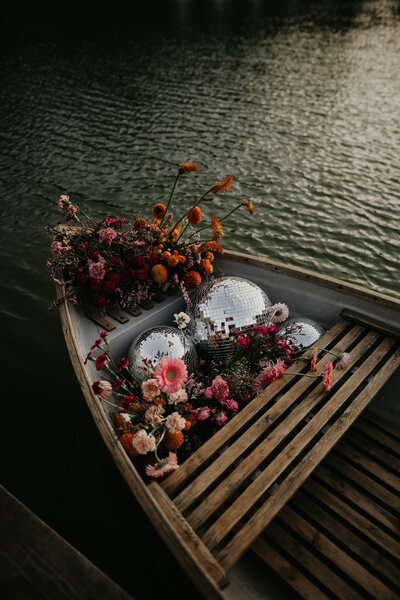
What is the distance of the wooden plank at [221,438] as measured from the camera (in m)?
1.92

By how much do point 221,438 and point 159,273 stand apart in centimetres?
142

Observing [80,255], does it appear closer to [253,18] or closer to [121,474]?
[121,474]

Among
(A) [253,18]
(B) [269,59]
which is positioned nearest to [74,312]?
(B) [269,59]

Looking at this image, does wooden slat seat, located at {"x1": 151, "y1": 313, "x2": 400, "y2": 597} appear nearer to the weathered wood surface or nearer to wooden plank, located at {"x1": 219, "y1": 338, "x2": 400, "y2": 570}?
wooden plank, located at {"x1": 219, "y1": 338, "x2": 400, "y2": 570}

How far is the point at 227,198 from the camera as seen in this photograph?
6.63 metres

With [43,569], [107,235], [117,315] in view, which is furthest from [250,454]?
[107,235]

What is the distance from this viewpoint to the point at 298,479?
196cm

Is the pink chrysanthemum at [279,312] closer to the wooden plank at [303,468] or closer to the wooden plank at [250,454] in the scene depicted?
the wooden plank at [250,454]

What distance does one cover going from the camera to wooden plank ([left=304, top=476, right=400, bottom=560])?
214 cm

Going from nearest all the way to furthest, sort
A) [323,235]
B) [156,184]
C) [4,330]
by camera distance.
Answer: [4,330] < [323,235] < [156,184]

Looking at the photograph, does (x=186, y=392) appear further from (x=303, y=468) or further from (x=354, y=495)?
(x=354, y=495)

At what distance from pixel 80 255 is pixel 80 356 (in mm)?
1120

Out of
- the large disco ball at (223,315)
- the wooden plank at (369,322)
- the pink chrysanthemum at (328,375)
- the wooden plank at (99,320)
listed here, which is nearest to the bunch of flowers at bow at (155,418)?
the large disco ball at (223,315)

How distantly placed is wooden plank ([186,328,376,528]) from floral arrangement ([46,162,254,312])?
1186 mm
